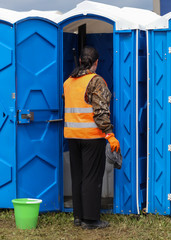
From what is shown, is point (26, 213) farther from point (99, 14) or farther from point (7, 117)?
point (99, 14)

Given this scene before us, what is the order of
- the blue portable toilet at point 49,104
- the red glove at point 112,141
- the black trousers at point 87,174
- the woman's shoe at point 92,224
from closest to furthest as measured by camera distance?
the red glove at point 112,141 < the black trousers at point 87,174 < the woman's shoe at point 92,224 < the blue portable toilet at point 49,104

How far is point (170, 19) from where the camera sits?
5195mm

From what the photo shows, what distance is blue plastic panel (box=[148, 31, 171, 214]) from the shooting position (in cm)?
524

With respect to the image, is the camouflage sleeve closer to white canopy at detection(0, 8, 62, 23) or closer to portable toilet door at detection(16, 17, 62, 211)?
portable toilet door at detection(16, 17, 62, 211)

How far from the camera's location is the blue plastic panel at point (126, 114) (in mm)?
5281

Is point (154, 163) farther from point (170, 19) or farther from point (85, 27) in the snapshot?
point (85, 27)

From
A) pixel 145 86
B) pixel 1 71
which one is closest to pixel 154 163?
pixel 145 86

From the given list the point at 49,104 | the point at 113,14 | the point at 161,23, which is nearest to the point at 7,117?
the point at 49,104

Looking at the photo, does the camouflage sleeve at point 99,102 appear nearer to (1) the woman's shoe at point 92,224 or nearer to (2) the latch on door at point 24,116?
(2) the latch on door at point 24,116

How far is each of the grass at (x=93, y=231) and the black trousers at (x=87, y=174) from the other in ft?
0.70

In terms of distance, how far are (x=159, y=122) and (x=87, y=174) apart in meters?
1.09

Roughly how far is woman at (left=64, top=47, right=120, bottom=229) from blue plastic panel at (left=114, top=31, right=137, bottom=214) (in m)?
0.46

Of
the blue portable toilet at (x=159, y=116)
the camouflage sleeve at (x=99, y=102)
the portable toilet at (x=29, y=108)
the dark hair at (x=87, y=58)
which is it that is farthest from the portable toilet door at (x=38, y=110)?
the blue portable toilet at (x=159, y=116)

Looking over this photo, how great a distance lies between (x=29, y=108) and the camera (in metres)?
5.38
